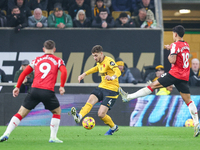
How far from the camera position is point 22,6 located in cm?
1549

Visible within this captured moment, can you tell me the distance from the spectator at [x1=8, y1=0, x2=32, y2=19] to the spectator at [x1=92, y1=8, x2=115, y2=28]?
271cm

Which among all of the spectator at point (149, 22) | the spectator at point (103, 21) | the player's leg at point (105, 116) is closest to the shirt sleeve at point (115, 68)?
the player's leg at point (105, 116)

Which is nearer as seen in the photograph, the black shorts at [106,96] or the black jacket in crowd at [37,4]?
the black shorts at [106,96]

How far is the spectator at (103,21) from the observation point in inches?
588

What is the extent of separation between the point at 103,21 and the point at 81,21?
88 cm

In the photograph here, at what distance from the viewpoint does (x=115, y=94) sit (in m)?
9.33

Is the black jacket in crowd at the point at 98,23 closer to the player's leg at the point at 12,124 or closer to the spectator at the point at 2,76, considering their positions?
the spectator at the point at 2,76

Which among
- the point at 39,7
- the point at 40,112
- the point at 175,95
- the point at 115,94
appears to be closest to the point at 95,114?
the point at 40,112

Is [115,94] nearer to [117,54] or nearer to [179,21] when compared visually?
[117,54]

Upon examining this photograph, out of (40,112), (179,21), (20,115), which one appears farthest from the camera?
(179,21)

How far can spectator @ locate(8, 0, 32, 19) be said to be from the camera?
50.1ft

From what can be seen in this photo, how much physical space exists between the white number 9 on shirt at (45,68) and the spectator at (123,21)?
858 centimetres

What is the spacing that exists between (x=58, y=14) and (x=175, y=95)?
18.3 feet

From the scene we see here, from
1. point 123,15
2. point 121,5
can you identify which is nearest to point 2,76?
point 123,15
